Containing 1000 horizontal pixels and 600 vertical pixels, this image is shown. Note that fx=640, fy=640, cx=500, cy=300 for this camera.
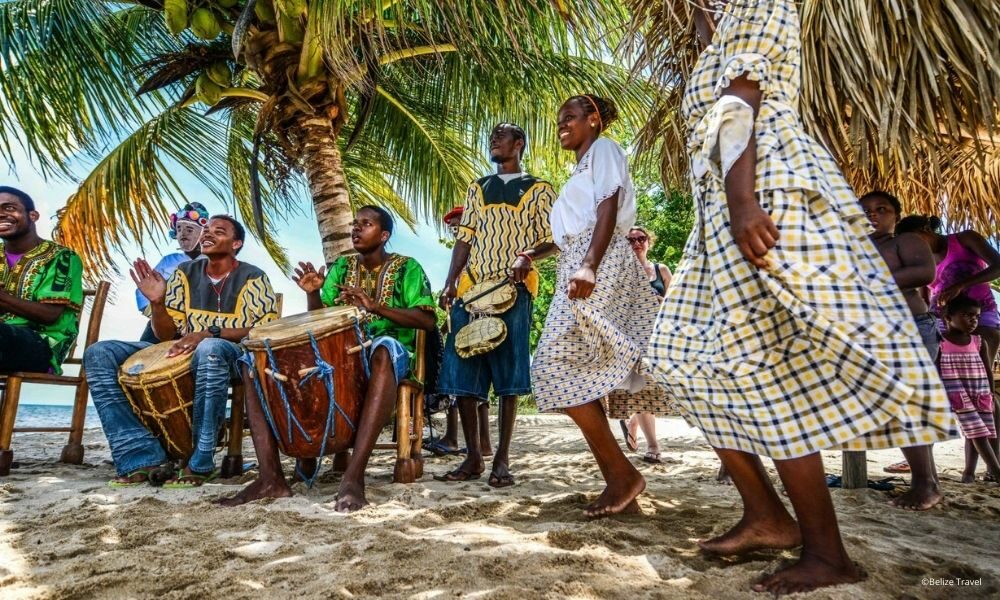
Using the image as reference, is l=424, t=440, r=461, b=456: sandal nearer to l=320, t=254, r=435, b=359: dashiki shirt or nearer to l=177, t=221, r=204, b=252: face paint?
l=320, t=254, r=435, b=359: dashiki shirt

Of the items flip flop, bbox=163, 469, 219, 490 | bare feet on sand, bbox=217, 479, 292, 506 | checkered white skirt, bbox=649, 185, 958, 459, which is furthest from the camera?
flip flop, bbox=163, 469, 219, 490

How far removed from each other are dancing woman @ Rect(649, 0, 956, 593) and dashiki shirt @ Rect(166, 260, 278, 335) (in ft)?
8.45

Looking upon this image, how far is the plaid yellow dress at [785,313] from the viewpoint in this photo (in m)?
1.52

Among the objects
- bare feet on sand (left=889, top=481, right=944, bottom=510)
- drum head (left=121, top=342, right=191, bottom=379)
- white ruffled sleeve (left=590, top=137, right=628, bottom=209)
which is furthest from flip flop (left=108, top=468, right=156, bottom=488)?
bare feet on sand (left=889, top=481, right=944, bottom=510)

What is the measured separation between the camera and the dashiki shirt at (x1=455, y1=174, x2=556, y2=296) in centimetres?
359

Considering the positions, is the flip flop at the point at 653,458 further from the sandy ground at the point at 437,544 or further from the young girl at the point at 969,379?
the young girl at the point at 969,379

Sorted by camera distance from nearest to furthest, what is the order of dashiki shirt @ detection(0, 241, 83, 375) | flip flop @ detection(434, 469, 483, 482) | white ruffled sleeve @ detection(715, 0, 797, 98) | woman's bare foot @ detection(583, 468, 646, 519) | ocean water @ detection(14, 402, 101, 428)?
1. white ruffled sleeve @ detection(715, 0, 797, 98)
2. woman's bare foot @ detection(583, 468, 646, 519)
3. flip flop @ detection(434, 469, 483, 482)
4. dashiki shirt @ detection(0, 241, 83, 375)
5. ocean water @ detection(14, 402, 101, 428)

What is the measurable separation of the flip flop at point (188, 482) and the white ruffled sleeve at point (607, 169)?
7.72 ft

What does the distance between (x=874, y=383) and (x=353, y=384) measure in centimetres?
210

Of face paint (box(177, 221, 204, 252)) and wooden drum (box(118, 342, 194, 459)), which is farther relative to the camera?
face paint (box(177, 221, 204, 252))

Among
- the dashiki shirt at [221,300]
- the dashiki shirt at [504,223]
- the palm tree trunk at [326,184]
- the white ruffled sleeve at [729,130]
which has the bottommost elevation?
the dashiki shirt at [221,300]

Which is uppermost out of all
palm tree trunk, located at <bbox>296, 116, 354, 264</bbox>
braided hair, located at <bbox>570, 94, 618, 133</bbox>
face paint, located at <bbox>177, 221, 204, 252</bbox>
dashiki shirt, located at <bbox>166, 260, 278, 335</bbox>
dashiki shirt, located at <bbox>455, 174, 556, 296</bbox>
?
palm tree trunk, located at <bbox>296, 116, 354, 264</bbox>

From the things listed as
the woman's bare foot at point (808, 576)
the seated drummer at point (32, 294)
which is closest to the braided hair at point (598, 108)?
the woman's bare foot at point (808, 576)

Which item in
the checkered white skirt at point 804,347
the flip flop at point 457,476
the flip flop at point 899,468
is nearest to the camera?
the checkered white skirt at point 804,347
